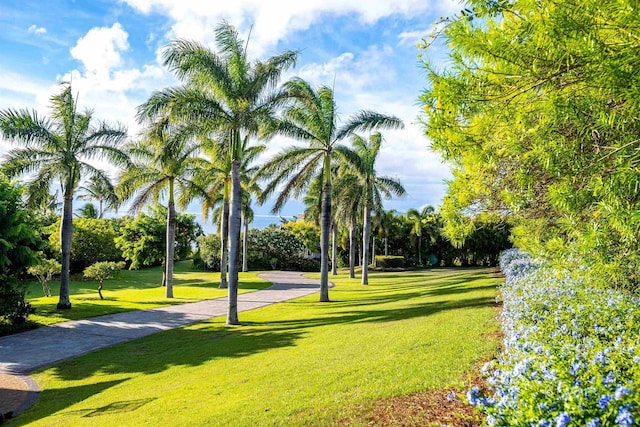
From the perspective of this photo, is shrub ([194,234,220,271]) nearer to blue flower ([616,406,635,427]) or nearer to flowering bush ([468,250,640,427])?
flowering bush ([468,250,640,427])

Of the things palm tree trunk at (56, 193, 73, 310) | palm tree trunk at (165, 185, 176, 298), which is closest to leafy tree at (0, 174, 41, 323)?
palm tree trunk at (56, 193, 73, 310)

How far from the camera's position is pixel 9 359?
11.7 m

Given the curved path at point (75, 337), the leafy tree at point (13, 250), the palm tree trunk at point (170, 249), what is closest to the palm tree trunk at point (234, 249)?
the curved path at point (75, 337)

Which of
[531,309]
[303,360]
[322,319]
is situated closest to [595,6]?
→ [531,309]

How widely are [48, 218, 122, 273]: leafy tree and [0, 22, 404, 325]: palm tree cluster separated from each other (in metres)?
13.9

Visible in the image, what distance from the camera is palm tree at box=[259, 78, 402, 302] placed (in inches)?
721

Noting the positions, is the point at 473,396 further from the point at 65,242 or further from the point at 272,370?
the point at 65,242

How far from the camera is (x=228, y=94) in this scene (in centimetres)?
1493

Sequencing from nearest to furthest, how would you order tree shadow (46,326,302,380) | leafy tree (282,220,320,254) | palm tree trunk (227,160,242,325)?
1. tree shadow (46,326,302,380)
2. palm tree trunk (227,160,242,325)
3. leafy tree (282,220,320,254)

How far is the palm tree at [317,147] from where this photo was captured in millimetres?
18312

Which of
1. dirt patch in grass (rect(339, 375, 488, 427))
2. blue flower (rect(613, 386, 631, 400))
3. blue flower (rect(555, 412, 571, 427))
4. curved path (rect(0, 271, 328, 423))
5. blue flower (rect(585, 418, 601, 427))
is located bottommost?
Answer: curved path (rect(0, 271, 328, 423))

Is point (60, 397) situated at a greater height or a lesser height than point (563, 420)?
lesser

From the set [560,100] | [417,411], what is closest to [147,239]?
[417,411]

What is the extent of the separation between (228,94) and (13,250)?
346 inches
